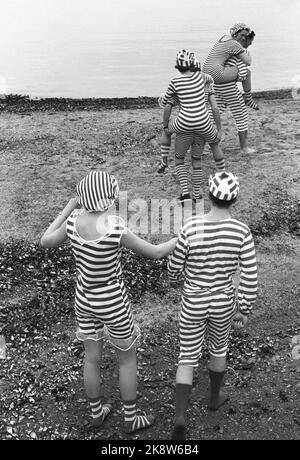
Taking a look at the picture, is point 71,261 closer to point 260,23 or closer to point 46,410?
point 46,410

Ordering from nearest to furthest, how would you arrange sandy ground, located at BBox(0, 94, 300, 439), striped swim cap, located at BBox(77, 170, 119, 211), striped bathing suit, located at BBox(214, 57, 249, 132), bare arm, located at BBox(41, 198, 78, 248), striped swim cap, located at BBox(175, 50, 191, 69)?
striped swim cap, located at BBox(77, 170, 119, 211) → bare arm, located at BBox(41, 198, 78, 248) → sandy ground, located at BBox(0, 94, 300, 439) → striped swim cap, located at BBox(175, 50, 191, 69) → striped bathing suit, located at BBox(214, 57, 249, 132)

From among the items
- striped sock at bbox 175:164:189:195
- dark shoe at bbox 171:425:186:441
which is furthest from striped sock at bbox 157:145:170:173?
dark shoe at bbox 171:425:186:441

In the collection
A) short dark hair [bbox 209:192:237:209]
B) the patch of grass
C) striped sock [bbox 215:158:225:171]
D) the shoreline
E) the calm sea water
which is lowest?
the calm sea water

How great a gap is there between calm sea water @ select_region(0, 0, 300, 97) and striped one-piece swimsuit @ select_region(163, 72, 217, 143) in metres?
8.90

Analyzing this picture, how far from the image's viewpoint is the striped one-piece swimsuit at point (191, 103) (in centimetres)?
784

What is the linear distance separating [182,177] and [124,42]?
16.2 meters

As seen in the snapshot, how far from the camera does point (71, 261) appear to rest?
7.38 metres

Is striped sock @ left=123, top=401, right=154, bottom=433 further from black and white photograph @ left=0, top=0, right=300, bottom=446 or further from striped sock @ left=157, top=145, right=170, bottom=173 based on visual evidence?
striped sock @ left=157, top=145, right=170, bottom=173

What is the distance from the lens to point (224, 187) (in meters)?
4.34

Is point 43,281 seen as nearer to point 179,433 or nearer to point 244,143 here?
point 179,433

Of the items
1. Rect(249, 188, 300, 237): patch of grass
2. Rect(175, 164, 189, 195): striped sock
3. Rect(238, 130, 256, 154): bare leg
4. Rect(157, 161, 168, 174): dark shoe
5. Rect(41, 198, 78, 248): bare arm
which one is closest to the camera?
Rect(41, 198, 78, 248): bare arm

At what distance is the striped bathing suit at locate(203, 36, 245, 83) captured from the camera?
9.35 meters
